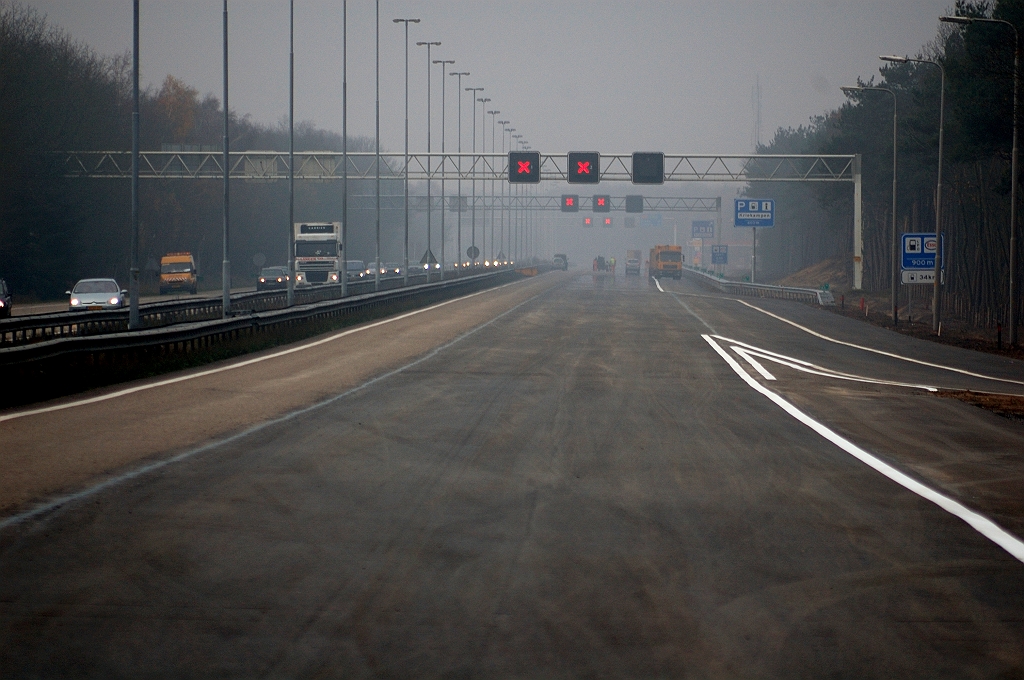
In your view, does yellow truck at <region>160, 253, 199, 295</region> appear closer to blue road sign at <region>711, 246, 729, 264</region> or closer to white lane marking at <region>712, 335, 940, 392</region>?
white lane marking at <region>712, 335, 940, 392</region>

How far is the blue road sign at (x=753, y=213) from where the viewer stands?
88375 mm

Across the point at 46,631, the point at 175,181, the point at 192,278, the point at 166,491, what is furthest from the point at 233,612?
the point at 175,181

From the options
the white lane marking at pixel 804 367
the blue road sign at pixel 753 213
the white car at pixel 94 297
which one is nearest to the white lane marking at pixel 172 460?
the white lane marking at pixel 804 367

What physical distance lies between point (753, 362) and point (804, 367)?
4.22 ft

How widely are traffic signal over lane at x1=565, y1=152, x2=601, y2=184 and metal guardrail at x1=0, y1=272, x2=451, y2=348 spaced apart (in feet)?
56.8

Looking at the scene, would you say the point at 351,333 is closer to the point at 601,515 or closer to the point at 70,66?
the point at 601,515

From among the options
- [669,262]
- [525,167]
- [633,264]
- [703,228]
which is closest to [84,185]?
[525,167]

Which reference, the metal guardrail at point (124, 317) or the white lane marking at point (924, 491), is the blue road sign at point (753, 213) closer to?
the metal guardrail at point (124, 317)

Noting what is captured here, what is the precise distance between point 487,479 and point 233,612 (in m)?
4.55

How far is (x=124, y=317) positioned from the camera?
1495 inches

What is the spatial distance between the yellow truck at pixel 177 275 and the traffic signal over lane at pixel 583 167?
23.3 metres

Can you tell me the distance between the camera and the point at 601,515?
364 inches

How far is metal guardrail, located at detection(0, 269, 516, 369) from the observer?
18.3m

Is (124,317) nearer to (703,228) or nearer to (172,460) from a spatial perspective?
(172,460)
